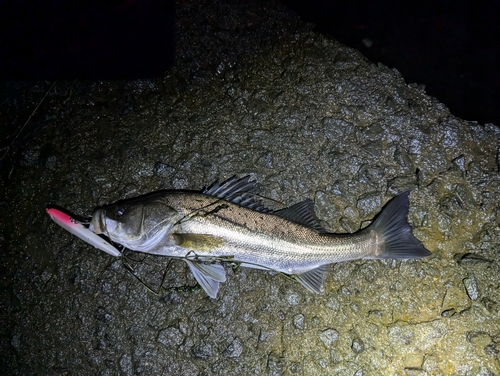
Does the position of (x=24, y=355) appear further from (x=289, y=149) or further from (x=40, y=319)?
(x=289, y=149)

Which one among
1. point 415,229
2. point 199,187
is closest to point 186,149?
point 199,187

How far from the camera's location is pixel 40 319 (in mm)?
3561

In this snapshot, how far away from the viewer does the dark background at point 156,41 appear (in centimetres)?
369

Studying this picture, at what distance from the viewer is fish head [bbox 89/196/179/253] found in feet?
10.4

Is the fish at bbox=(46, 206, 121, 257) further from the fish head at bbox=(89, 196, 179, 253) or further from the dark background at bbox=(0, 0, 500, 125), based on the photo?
the dark background at bbox=(0, 0, 500, 125)

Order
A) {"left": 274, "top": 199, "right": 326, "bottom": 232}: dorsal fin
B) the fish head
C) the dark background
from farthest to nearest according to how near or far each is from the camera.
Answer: the dark background → {"left": 274, "top": 199, "right": 326, "bottom": 232}: dorsal fin → the fish head

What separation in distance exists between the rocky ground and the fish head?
425mm

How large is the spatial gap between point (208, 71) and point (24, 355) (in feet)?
11.8

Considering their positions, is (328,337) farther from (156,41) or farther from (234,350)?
(156,41)

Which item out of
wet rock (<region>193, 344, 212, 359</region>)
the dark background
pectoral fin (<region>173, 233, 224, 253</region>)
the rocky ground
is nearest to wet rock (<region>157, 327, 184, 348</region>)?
the rocky ground

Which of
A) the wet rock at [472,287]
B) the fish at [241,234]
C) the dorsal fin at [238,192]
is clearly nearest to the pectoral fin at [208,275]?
the fish at [241,234]

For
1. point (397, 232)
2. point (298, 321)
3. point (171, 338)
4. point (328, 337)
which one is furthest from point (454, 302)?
point (171, 338)

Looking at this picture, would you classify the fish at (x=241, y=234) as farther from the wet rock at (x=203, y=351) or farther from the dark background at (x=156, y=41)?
the dark background at (x=156, y=41)

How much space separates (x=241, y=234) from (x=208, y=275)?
540mm
